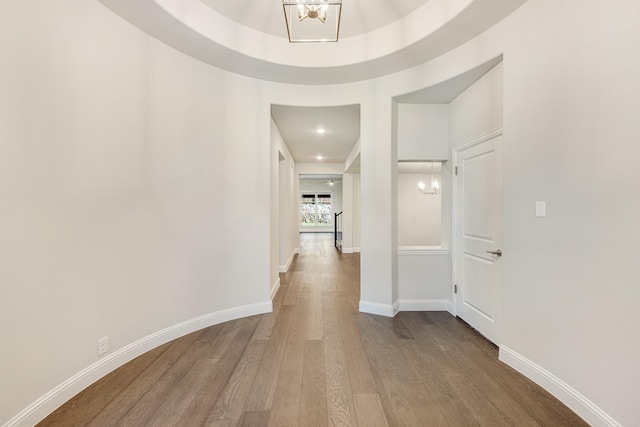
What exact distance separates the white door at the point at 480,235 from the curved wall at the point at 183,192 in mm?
313

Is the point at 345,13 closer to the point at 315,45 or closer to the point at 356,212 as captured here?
the point at 315,45

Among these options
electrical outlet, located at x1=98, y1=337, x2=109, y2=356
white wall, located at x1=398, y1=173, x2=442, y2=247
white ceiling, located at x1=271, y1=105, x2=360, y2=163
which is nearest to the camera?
electrical outlet, located at x1=98, y1=337, x2=109, y2=356

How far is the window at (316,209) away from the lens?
15.0 metres

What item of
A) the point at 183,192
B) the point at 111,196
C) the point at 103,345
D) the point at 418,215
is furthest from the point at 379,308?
the point at 418,215

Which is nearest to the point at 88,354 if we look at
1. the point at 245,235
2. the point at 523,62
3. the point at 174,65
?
the point at 245,235

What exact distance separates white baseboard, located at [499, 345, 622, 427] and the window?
42.5 feet

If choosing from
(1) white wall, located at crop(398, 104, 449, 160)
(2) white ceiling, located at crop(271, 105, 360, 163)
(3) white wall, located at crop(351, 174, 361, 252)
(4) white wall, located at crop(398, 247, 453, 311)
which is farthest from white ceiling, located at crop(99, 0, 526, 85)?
A: (3) white wall, located at crop(351, 174, 361, 252)

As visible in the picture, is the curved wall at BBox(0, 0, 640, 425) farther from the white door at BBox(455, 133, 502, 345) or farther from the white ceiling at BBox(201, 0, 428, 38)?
the white ceiling at BBox(201, 0, 428, 38)

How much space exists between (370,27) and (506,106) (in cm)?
162

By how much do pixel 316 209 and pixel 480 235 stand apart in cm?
1242

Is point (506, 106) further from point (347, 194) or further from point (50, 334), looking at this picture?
point (347, 194)

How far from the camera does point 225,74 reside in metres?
3.13

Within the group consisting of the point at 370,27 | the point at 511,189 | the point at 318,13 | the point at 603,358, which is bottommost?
the point at 603,358

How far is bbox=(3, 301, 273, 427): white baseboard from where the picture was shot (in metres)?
1.62
